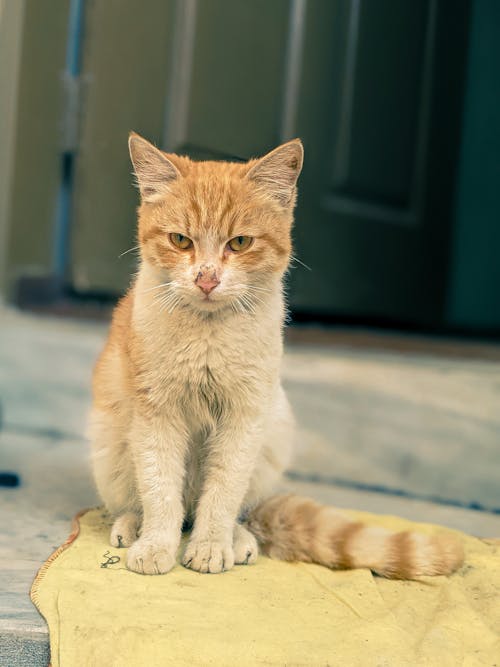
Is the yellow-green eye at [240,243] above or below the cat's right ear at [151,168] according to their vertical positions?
below

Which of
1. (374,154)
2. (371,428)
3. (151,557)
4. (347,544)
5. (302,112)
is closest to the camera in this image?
(151,557)

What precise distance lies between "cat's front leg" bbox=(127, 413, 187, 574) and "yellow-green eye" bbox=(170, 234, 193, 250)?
0.30 meters

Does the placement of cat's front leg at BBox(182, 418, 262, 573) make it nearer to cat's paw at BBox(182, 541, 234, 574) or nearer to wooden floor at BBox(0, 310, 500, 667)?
cat's paw at BBox(182, 541, 234, 574)

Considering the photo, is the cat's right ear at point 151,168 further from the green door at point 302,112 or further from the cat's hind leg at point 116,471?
the green door at point 302,112

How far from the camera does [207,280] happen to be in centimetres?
127

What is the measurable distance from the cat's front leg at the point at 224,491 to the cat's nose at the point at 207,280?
26 centimetres

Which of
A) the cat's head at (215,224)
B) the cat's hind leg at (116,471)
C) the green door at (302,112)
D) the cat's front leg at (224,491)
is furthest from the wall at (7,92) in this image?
the cat's front leg at (224,491)

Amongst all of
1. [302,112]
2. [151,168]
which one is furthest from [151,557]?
[302,112]

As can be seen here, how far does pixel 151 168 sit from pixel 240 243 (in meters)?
0.21

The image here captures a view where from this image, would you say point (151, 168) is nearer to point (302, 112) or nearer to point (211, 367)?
point (211, 367)

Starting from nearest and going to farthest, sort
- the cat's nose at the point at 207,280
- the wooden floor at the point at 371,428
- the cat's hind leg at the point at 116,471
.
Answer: the cat's nose at the point at 207,280, the cat's hind leg at the point at 116,471, the wooden floor at the point at 371,428

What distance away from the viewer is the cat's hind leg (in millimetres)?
1480

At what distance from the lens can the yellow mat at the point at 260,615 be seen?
1094 mm

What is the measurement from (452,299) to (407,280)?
2.10 feet
